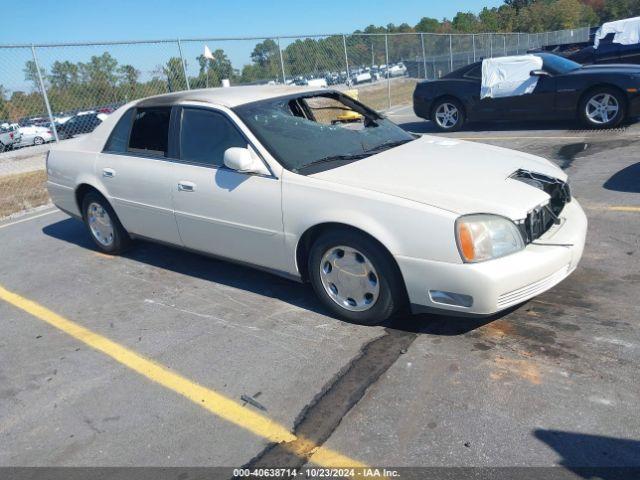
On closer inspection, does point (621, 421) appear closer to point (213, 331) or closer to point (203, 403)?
point (203, 403)

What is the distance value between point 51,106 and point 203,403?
10.2 meters

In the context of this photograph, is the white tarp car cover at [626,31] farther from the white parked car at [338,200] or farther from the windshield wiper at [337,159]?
the windshield wiper at [337,159]

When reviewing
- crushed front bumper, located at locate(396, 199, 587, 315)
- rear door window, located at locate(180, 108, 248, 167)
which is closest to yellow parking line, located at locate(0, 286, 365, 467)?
crushed front bumper, located at locate(396, 199, 587, 315)

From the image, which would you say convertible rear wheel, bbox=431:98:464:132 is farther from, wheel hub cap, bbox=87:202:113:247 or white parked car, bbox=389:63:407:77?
white parked car, bbox=389:63:407:77

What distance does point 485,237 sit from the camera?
10.4 ft

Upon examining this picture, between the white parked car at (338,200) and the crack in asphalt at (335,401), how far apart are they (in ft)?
0.77

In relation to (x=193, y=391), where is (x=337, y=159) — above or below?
above

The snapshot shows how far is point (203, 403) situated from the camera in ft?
10.2

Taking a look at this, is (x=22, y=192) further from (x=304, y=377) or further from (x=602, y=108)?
(x=602, y=108)

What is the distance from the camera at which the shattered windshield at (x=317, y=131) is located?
13.3 ft

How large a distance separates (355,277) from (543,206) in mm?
1257

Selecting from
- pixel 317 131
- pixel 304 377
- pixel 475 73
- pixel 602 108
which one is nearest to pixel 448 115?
pixel 475 73

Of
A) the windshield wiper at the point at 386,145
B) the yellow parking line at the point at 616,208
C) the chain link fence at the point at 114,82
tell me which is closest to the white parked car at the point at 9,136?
the chain link fence at the point at 114,82

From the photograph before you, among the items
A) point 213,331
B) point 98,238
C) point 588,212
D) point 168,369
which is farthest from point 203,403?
point 588,212
